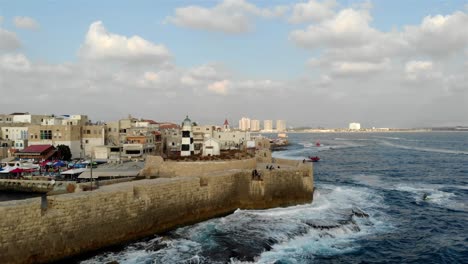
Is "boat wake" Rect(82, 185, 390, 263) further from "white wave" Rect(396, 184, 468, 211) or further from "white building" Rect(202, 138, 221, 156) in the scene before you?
"white building" Rect(202, 138, 221, 156)

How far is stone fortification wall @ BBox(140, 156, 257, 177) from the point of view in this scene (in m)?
27.4

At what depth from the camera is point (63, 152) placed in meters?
51.2

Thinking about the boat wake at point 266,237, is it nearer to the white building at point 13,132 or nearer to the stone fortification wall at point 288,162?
the stone fortification wall at point 288,162

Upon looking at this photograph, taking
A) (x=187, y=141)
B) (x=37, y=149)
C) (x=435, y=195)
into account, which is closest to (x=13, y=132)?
(x=37, y=149)

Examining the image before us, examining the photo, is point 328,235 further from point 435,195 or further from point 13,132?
point 13,132

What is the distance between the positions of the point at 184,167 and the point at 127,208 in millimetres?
8731

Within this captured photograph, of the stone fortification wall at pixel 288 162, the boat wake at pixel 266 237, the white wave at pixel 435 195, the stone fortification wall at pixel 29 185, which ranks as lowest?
the white wave at pixel 435 195

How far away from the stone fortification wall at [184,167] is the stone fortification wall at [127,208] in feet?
8.41

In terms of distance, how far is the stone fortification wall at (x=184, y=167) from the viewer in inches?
1078

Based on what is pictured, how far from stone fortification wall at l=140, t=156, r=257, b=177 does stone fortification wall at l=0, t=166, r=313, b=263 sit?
8.41ft

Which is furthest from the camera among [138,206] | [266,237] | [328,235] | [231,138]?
[231,138]

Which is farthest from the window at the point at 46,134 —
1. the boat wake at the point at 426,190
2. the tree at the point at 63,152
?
the boat wake at the point at 426,190

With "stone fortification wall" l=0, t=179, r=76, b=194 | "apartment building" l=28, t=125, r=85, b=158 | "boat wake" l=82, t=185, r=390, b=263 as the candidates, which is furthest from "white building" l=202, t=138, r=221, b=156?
"apartment building" l=28, t=125, r=85, b=158

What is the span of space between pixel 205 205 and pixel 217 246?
17.2ft
